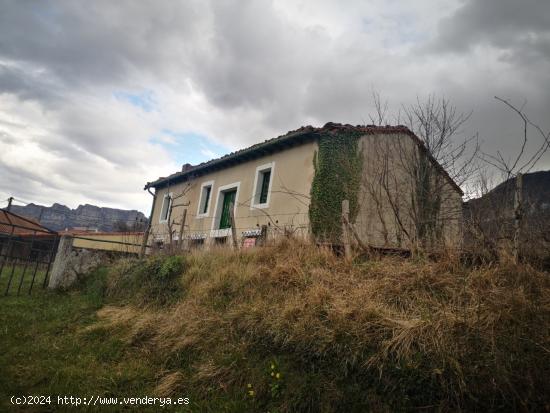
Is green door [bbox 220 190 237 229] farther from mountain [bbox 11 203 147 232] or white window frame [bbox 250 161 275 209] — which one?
mountain [bbox 11 203 147 232]

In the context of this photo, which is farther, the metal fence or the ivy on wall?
the ivy on wall

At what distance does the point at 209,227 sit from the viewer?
1360 centimetres

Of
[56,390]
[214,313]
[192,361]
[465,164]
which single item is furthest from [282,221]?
[56,390]

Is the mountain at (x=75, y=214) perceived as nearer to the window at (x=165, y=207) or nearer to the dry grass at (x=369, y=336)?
the window at (x=165, y=207)

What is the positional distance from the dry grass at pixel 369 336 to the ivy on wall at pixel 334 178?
4961 mm

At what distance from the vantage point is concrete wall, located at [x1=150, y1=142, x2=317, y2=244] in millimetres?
10227

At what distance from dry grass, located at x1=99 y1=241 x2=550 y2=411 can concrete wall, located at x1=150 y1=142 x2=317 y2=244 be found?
292 cm

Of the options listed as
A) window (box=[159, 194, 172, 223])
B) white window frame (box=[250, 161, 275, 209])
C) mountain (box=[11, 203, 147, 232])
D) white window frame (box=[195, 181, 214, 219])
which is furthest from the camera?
mountain (box=[11, 203, 147, 232])

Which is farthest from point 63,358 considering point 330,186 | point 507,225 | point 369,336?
point 330,186

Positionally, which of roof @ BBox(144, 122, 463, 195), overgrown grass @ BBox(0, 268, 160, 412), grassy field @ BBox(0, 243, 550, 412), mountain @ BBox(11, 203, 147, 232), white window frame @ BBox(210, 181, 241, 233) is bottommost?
overgrown grass @ BBox(0, 268, 160, 412)

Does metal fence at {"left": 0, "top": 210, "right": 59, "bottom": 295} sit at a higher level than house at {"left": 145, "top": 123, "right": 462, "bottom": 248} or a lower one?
lower

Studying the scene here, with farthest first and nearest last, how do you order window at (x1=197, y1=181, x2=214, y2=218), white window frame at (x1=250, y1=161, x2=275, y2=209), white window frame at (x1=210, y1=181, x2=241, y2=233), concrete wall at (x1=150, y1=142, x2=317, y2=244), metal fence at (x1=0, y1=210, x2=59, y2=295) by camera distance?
window at (x1=197, y1=181, x2=214, y2=218) → white window frame at (x1=210, y1=181, x2=241, y2=233) → white window frame at (x1=250, y1=161, x2=275, y2=209) → concrete wall at (x1=150, y1=142, x2=317, y2=244) → metal fence at (x1=0, y1=210, x2=59, y2=295)

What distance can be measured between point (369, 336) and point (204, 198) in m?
12.8

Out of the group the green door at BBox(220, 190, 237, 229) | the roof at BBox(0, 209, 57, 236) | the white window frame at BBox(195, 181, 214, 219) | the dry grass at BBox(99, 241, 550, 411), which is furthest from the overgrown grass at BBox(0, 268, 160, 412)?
the white window frame at BBox(195, 181, 214, 219)
